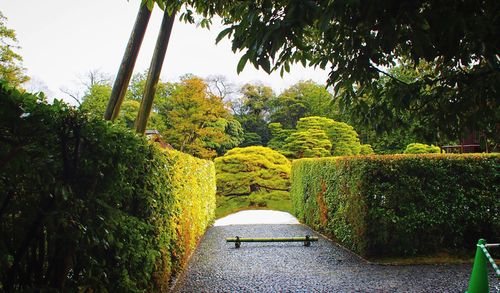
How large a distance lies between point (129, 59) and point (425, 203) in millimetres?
6037

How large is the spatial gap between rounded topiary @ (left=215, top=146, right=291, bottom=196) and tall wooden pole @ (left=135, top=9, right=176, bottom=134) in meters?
12.7

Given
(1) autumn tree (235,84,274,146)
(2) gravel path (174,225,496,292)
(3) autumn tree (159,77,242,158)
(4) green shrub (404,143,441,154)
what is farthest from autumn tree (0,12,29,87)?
(4) green shrub (404,143,441,154)

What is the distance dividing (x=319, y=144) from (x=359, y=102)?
66.0 feet

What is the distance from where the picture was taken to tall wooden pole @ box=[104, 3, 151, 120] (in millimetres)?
6266

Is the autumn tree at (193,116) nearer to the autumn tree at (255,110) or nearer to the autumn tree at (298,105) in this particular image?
the autumn tree at (298,105)

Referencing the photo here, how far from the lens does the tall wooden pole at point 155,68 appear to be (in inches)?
263

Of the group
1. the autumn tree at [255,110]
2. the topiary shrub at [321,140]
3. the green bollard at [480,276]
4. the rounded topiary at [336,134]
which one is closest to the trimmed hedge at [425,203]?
the green bollard at [480,276]

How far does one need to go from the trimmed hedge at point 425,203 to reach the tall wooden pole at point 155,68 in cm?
431

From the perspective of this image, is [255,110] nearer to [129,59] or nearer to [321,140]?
[321,140]

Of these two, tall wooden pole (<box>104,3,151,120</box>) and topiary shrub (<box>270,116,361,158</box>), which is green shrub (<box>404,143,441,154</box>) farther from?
tall wooden pole (<box>104,3,151,120</box>)

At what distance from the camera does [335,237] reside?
8.47 meters

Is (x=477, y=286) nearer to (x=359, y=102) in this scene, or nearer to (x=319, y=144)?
(x=359, y=102)

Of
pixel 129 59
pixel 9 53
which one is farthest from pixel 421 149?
pixel 9 53

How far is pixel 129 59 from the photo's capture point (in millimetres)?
6316
